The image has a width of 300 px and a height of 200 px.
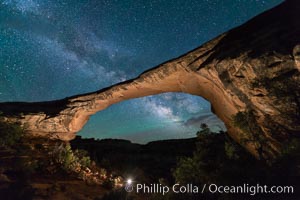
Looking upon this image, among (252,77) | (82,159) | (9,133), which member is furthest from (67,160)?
(252,77)

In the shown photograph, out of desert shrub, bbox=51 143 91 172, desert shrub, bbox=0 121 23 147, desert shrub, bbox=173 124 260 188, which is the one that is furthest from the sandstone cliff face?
desert shrub, bbox=0 121 23 147

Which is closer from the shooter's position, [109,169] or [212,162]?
[212,162]

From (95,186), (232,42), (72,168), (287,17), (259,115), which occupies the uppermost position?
(287,17)

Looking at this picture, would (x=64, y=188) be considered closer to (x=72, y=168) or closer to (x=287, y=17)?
(x=72, y=168)

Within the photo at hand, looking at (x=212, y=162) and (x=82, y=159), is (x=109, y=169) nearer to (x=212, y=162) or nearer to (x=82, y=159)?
(x=82, y=159)

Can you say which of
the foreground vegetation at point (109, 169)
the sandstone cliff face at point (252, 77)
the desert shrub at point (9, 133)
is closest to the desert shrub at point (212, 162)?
the foreground vegetation at point (109, 169)

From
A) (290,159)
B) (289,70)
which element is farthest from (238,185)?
(289,70)

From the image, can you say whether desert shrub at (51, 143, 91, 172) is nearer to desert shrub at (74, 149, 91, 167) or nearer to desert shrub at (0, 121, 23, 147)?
desert shrub at (74, 149, 91, 167)

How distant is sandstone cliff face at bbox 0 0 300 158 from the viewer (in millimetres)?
10469

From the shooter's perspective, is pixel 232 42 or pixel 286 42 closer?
pixel 286 42

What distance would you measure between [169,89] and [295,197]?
1176 cm

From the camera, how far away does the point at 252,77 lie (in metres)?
11.5

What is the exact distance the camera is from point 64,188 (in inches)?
562

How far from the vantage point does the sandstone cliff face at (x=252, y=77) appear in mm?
10469
